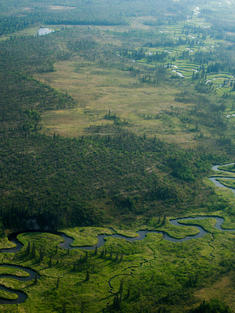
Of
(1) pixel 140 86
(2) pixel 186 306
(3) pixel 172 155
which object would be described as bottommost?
(2) pixel 186 306

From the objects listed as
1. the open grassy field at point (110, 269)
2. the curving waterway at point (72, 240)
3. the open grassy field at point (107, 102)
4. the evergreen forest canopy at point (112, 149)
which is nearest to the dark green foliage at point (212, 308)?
the evergreen forest canopy at point (112, 149)

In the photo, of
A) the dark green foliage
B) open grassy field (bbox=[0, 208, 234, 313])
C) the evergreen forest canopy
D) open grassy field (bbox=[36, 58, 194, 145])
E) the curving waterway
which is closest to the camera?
the dark green foliage

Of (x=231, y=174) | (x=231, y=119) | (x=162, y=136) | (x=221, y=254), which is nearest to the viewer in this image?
(x=221, y=254)

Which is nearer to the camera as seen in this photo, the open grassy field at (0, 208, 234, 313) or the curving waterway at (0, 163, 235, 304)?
the open grassy field at (0, 208, 234, 313)

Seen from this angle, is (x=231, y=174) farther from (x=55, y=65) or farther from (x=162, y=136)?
(x=55, y=65)

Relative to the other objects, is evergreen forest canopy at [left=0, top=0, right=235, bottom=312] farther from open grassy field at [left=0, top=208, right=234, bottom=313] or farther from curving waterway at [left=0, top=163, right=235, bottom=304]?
curving waterway at [left=0, top=163, right=235, bottom=304]

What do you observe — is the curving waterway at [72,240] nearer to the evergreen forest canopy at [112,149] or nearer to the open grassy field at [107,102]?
the evergreen forest canopy at [112,149]

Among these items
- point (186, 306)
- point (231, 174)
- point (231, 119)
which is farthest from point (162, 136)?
point (186, 306)

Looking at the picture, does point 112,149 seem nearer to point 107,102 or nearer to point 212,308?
point 107,102

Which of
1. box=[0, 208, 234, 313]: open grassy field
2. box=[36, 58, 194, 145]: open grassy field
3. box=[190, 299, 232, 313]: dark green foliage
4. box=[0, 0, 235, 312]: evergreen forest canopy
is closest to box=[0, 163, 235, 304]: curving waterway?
box=[0, 208, 234, 313]: open grassy field

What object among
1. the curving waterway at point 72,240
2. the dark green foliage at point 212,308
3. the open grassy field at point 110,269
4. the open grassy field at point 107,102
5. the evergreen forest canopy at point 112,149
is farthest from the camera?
the open grassy field at point 107,102

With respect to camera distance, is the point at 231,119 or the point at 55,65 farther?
the point at 55,65
